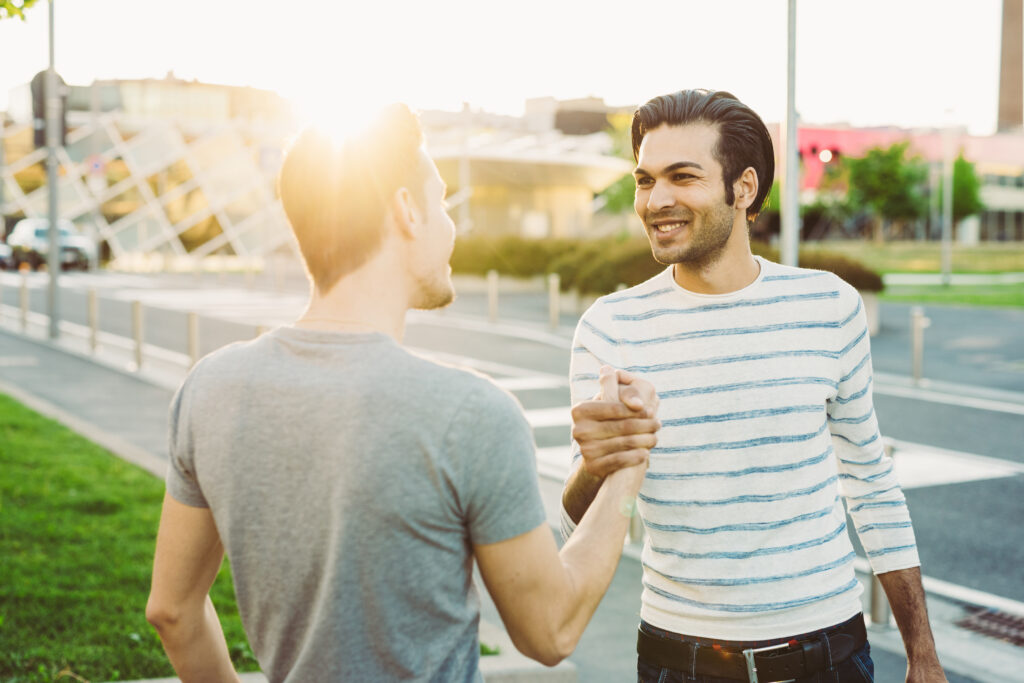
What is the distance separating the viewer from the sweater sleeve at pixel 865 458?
2475 millimetres

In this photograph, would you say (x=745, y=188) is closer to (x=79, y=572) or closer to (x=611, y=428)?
(x=611, y=428)

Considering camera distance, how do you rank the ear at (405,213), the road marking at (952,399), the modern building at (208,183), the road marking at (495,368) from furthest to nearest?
the modern building at (208,183)
the road marking at (495,368)
the road marking at (952,399)
the ear at (405,213)

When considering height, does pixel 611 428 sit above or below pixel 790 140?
below

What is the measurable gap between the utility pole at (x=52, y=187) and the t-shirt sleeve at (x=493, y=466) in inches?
701

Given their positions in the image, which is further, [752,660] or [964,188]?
A: [964,188]

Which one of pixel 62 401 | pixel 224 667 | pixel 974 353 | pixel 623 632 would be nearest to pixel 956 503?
pixel 623 632

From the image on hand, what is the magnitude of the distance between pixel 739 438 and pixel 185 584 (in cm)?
115

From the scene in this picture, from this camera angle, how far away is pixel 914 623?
243 centimetres

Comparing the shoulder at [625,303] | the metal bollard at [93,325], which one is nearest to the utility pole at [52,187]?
the metal bollard at [93,325]

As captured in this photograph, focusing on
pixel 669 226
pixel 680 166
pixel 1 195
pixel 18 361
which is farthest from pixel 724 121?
pixel 1 195

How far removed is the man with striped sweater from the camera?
7.47ft

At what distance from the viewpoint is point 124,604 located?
Result: 5047 mm

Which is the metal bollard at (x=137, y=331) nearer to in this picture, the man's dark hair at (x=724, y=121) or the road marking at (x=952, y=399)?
the road marking at (x=952, y=399)

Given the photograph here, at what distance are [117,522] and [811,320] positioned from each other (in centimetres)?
518
